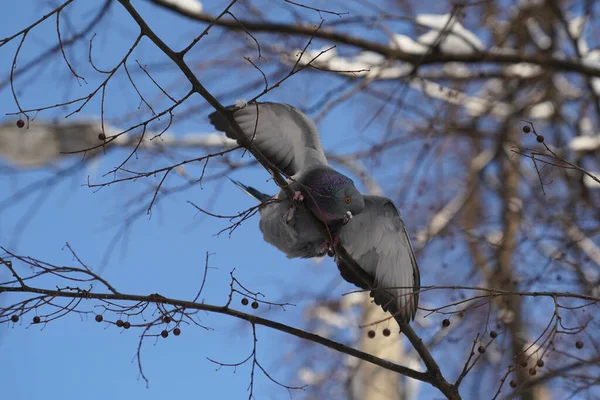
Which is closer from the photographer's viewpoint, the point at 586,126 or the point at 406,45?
the point at 406,45

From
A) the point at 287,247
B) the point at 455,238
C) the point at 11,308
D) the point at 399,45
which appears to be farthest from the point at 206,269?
the point at 399,45

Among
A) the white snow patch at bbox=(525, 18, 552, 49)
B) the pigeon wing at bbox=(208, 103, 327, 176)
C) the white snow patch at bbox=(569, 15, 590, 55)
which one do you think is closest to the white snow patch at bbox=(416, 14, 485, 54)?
the white snow patch at bbox=(569, 15, 590, 55)

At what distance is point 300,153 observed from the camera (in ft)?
11.9

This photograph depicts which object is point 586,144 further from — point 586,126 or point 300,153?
point 300,153

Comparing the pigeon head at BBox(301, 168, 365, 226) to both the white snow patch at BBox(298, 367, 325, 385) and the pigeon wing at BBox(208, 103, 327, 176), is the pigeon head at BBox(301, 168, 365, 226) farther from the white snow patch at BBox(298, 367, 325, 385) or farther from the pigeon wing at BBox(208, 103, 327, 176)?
the white snow patch at BBox(298, 367, 325, 385)

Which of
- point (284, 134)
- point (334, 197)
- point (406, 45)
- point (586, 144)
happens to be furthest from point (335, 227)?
point (586, 144)

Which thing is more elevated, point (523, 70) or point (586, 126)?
point (523, 70)

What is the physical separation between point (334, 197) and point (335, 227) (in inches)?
7.4

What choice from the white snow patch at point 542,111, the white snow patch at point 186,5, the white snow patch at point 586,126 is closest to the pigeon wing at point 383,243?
the white snow patch at point 186,5

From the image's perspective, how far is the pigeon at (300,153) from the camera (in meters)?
3.04

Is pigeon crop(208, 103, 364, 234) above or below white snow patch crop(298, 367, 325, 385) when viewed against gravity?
below

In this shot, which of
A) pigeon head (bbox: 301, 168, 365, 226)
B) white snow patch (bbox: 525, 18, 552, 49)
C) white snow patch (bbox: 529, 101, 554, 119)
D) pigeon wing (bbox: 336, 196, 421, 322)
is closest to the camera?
pigeon head (bbox: 301, 168, 365, 226)

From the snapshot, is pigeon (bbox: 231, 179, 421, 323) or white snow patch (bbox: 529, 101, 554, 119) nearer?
pigeon (bbox: 231, 179, 421, 323)

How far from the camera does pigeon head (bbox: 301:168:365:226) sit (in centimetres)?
302
